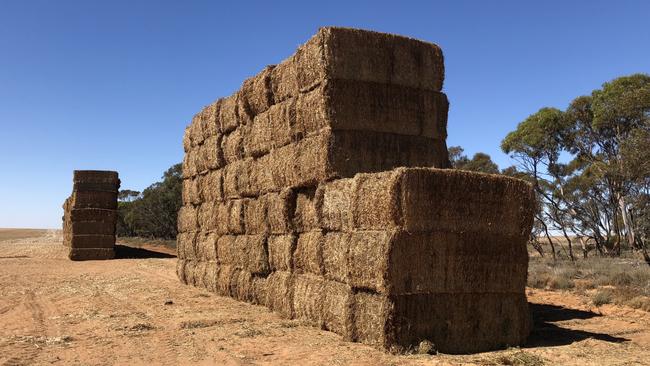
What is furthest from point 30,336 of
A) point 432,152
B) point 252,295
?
point 432,152

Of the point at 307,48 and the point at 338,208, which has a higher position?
the point at 307,48

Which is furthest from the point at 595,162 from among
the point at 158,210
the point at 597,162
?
the point at 158,210

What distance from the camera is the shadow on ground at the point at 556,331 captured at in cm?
941

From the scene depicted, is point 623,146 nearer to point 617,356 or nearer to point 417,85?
point 417,85

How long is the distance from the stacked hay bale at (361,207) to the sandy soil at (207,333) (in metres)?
0.58

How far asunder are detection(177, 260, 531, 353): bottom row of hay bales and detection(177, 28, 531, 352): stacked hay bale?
0.02 metres

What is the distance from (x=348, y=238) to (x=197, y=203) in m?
9.78

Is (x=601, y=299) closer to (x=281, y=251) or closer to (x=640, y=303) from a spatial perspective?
(x=640, y=303)

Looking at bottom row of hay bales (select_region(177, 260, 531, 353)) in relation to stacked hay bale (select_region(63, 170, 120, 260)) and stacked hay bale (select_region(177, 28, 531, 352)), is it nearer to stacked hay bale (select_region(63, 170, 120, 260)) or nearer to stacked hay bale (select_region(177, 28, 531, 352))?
stacked hay bale (select_region(177, 28, 531, 352))

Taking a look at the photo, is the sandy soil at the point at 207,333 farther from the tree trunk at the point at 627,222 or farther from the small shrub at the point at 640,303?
the tree trunk at the point at 627,222

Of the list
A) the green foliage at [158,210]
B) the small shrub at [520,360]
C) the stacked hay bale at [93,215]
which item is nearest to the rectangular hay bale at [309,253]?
the small shrub at [520,360]

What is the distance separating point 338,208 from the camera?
32.9 ft

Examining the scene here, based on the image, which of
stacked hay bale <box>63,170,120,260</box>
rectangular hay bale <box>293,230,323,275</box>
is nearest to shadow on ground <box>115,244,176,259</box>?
stacked hay bale <box>63,170,120,260</box>

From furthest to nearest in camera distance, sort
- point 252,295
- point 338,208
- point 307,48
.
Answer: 1. point 252,295
2. point 307,48
3. point 338,208
